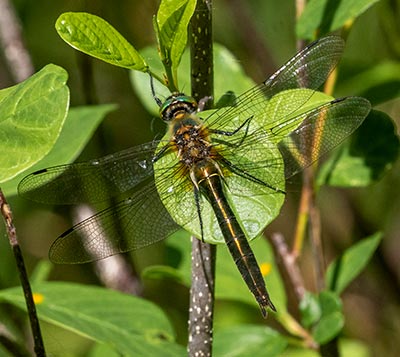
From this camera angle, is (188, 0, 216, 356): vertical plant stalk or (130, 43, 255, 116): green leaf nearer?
(188, 0, 216, 356): vertical plant stalk

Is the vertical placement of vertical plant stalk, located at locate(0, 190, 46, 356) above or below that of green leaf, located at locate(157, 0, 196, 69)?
below

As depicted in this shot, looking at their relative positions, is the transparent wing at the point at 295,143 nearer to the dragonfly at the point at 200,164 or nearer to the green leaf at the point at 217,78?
the dragonfly at the point at 200,164

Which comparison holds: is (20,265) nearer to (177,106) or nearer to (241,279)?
(177,106)

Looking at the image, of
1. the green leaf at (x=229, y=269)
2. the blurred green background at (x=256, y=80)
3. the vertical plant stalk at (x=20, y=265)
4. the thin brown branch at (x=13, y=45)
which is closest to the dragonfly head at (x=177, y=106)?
the vertical plant stalk at (x=20, y=265)

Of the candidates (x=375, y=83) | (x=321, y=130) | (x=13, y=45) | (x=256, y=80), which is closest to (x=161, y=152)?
(x=321, y=130)

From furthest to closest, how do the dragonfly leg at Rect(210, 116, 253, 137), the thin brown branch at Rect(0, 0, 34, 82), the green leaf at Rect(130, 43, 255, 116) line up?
the thin brown branch at Rect(0, 0, 34, 82) < the green leaf at Rect(130, 43, 255, 116) < the dragonfly leg at Rect(210, 116, 253, 137)

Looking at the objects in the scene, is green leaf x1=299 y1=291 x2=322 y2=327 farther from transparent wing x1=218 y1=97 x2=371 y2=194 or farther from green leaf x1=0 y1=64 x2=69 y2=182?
green leaf x1=0 y1=64 x2=69 y2=182

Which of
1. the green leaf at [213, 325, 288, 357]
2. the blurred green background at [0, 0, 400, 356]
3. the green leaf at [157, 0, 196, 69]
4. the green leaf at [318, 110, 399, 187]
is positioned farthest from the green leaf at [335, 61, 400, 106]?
the green leaf at [157, 0, 196, 69]
